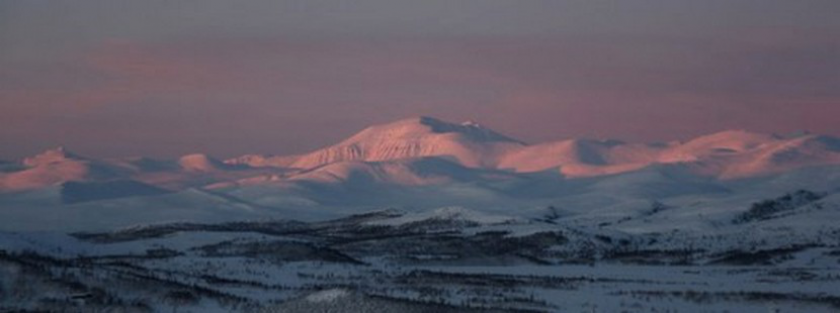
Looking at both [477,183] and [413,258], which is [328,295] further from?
[477,183]

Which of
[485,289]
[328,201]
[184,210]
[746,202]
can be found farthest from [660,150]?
[485,289]

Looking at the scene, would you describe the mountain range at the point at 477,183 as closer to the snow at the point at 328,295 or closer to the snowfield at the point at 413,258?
the snowfield at the point at 413,258

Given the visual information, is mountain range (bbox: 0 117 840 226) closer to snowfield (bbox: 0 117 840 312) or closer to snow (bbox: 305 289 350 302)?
snowfield (bbox: 0 117 840 312)

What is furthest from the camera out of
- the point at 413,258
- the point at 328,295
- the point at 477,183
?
the point at 477,183

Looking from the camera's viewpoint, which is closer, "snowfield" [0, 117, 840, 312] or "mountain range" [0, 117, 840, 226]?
"snowfield" [0, 117, 840, 312]

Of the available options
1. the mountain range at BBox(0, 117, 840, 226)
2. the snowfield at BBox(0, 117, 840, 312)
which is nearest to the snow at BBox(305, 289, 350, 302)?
the snowfield at BBox(0, 117, 840, 312)

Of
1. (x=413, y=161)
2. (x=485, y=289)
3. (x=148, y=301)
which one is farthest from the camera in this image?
(x=413, y=161)

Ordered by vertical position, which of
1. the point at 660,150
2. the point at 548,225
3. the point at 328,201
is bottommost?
the point at 548,225

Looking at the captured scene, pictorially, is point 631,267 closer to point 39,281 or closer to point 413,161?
point 39,281

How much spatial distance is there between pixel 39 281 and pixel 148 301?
2.29 m

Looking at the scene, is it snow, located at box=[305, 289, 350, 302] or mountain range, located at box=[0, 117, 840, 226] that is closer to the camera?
snow, located at box=[305, 289, 350, 302]

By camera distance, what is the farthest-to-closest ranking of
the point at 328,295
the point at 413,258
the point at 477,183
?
1. the point at 477,183
2. the point at 413,258
3. the point at 328,295

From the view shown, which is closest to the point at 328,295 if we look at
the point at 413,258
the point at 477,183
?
the point at 413,258

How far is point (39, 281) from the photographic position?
25.4 m
